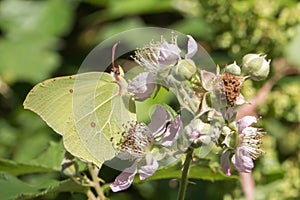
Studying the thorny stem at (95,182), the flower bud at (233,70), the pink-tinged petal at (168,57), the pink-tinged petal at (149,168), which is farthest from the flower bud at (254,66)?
the thorny stem at (95,182)

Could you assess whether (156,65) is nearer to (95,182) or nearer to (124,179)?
(124,179)

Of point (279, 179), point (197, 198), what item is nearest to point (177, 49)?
point (279, 179)

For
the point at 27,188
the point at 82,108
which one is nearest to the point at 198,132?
the point at 82,108

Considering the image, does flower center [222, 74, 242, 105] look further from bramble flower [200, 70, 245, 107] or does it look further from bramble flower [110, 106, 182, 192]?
bramble flower [110, 106, 182, 192]

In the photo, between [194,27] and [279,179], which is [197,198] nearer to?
[279,179]

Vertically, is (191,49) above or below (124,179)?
above

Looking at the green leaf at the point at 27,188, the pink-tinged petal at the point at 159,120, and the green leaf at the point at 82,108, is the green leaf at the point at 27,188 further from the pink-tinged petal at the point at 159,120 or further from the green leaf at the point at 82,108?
the pink-tinged petal at the point at 159,120
